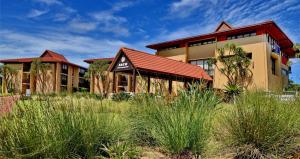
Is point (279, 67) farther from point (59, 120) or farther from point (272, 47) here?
point (59, 120)

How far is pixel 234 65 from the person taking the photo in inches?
1059

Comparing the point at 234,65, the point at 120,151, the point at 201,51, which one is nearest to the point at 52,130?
the point at 120,151

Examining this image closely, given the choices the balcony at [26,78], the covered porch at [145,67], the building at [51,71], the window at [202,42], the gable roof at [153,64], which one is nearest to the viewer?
the covered porch at [145,67]

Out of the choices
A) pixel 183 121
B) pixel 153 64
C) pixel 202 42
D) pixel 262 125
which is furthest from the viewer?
pixel 202 42

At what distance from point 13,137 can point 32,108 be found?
0.42 meters

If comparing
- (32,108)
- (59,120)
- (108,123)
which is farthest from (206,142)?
(32,108)

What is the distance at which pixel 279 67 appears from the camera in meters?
30.2

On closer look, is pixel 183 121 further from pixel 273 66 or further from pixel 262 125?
pixel 273 66

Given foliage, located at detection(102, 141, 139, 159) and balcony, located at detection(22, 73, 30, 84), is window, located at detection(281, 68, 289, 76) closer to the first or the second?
foliage, located at detection(102, 141, 139, 159)

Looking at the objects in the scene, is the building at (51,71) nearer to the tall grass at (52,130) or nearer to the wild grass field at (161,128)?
the wild grass field at (161,128)

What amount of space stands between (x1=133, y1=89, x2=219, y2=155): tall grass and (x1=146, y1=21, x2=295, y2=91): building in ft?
66.7

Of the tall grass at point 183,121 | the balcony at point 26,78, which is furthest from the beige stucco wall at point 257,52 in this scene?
the balcony at point 26,78

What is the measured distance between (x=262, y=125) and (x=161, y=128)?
1473mm

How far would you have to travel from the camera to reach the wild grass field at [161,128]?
3.50m
